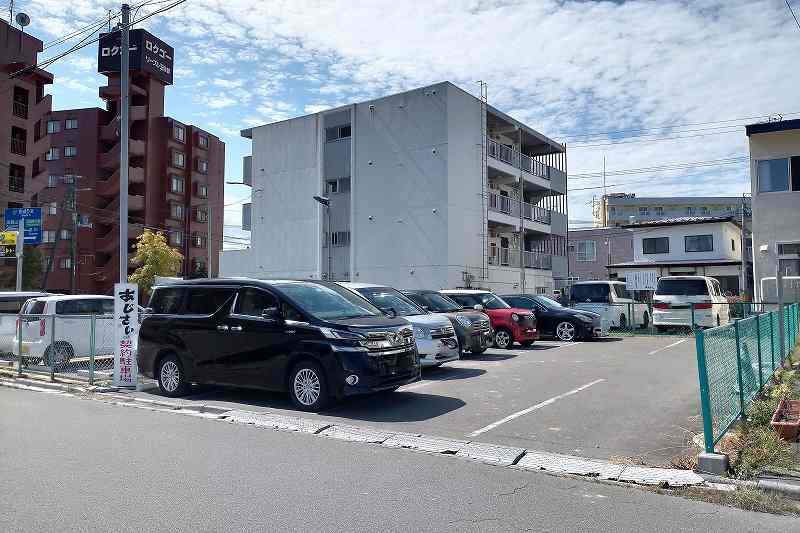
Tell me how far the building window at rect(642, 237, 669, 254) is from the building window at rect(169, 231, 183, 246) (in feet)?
135

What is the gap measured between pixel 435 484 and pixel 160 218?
57.9 m

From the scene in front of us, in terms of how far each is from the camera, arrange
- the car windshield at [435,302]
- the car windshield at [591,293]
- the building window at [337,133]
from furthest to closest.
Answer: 1. the building window at [337,133]
2. the car windshield at [591,293]
3. the car windshield at [435,302]

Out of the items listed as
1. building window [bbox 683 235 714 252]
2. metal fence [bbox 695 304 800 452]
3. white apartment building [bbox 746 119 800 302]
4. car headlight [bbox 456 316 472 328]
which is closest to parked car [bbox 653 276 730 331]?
white apartment building [bbox 746 119 800 302]

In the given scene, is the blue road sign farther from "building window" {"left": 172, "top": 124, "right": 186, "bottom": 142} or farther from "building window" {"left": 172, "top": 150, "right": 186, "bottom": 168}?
"building window" {"left": 172, "top": 124, "right": 186, "bottom": 142}

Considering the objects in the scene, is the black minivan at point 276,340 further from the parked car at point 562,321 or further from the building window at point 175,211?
the building window at point 175,211

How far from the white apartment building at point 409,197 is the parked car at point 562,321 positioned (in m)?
11.3

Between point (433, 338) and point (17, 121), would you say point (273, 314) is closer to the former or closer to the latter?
point (433, 338)

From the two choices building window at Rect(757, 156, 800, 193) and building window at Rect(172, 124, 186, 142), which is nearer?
building window at Rect(757, 156, 800, 193)

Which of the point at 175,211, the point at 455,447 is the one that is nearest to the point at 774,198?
the point at 455,447

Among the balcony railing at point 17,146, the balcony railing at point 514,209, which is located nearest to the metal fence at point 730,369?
the balcony railing at point 514,209

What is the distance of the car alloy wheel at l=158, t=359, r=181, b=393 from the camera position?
1109 cm

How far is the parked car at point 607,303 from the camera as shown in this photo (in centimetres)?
2402

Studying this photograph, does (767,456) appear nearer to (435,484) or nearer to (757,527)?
(757,527)

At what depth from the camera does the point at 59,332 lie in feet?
45.0
